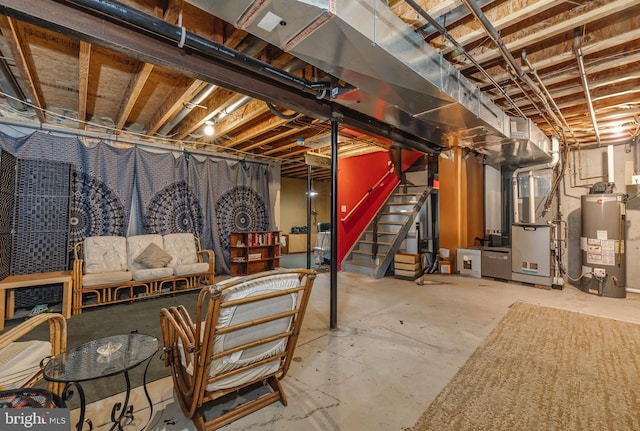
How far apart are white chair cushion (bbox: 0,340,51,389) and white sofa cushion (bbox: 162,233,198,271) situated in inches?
115

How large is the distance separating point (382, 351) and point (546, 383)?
1.20 meters

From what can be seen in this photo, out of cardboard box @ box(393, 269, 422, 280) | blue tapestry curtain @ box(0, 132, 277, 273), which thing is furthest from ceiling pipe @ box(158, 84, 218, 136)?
cardboard box @ box(393, 269, 422, 280)

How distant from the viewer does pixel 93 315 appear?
3512 millimetres

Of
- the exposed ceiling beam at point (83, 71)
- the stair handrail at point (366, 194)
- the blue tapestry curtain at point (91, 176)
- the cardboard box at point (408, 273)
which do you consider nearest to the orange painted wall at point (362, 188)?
the stair handrail at point (366, 194)

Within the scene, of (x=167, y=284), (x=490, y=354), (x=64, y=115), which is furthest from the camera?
(x=167, y=284)

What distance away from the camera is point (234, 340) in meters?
1.57

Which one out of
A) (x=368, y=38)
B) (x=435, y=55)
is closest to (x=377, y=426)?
(x=368, y=38)

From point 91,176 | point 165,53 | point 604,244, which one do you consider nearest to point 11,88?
point 91,176

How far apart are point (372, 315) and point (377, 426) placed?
6.13 feet

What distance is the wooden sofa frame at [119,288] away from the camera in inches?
140

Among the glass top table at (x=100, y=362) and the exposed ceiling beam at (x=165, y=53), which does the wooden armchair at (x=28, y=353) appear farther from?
the exposed ceiling beam at (x=165, y=53)

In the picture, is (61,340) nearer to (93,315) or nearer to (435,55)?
(93,315)

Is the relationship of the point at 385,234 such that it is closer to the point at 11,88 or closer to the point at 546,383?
the point at 546,383

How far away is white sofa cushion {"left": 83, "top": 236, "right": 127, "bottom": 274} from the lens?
3.92m
